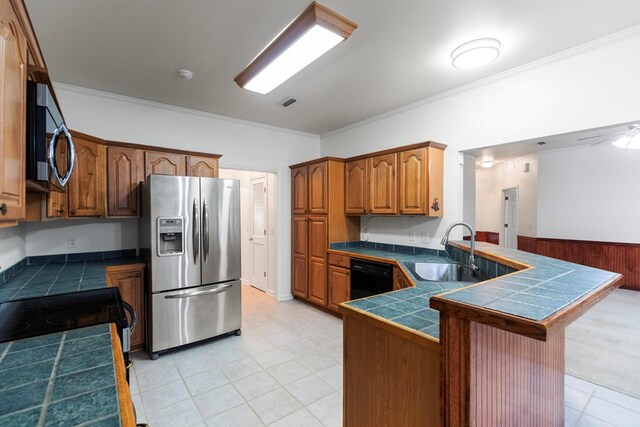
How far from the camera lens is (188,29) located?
2.12 metres

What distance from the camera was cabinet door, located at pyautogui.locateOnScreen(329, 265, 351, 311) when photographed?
147 inches

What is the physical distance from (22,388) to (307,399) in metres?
1.85

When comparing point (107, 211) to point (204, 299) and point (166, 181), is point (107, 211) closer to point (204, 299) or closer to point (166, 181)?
point (166, 181)

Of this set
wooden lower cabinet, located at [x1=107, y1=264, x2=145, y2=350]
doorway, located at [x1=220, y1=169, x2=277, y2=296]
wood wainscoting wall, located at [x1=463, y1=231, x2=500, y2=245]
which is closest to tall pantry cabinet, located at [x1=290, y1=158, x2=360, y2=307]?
doorway, located at [x1=220, y1=169, x2=277, y2=296]

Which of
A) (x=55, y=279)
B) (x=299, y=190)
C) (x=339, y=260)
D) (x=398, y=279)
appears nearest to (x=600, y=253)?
(x=398, y=279)

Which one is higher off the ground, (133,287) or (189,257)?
(189,257)

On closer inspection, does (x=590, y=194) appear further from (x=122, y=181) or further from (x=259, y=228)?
(x=122, y=181)

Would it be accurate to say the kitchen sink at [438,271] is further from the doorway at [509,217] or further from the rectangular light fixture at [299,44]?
the doorway at [509,217]

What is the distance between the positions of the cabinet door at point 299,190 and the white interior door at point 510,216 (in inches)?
217

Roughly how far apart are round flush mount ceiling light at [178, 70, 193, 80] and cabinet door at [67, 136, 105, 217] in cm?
110

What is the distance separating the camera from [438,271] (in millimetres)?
2916

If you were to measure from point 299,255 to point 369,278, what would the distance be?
4.75 feet

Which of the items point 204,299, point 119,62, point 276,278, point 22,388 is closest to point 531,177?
point 276,278

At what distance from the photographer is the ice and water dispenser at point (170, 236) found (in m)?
2.85
